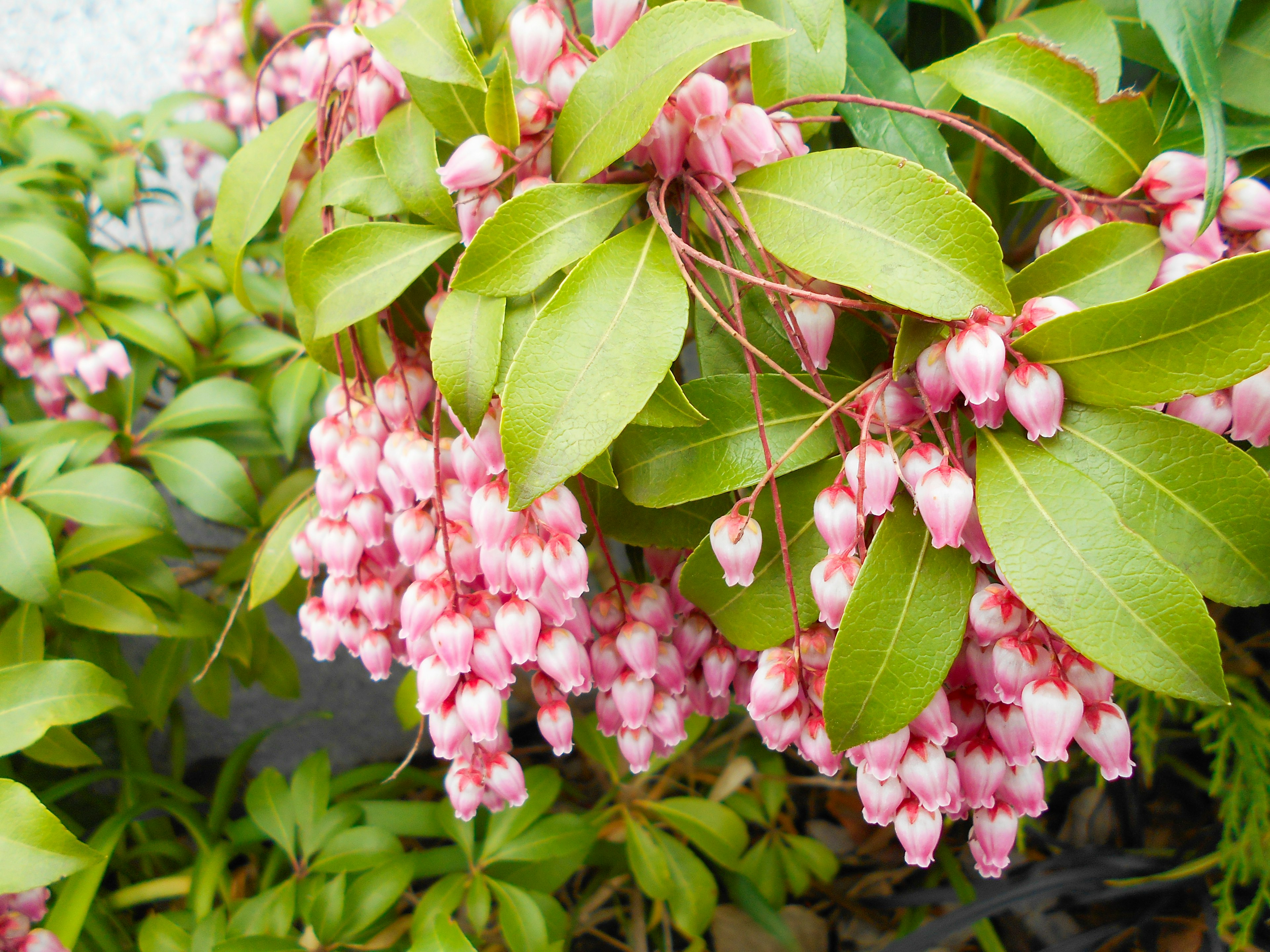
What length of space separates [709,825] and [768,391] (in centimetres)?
74

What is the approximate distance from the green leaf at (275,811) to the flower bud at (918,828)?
32.1 inches

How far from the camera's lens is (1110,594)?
37cm

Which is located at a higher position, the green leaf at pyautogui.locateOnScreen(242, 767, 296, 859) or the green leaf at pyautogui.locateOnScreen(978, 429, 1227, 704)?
the green leaf at pyautogui.locateOnScreen(978, 429, 1227, 704)

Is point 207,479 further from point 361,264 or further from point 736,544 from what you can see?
point 736,544

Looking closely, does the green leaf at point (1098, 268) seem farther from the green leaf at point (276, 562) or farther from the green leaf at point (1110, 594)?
the green leaf at point (276, 562)

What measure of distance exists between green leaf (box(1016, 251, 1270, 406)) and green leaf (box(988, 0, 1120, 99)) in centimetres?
22

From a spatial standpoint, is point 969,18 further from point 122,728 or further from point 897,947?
point 122,728

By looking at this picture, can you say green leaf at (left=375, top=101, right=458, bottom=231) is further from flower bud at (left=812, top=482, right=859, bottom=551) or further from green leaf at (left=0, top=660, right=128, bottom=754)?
green leaf at (left=0, top=660, right=128, bottom=754)

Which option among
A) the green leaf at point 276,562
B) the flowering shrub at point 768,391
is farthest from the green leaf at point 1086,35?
the green leaf at point 276,562

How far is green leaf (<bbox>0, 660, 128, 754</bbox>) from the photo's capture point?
63cm

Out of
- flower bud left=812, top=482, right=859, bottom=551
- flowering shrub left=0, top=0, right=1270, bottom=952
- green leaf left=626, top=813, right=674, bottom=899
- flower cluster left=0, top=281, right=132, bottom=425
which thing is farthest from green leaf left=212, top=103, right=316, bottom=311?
green leaf left=626, top=813, right=674, bottom=899

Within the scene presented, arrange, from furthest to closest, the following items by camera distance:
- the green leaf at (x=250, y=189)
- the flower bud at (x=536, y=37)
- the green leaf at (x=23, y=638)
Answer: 1. the green leaf at (x=23, y=638)
2. the green leaf at (x=250, y=189)
3. the flower bud at (x=536, y=37)

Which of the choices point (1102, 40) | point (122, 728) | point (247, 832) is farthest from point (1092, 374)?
point (122, 728)

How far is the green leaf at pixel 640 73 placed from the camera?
0.39 m
